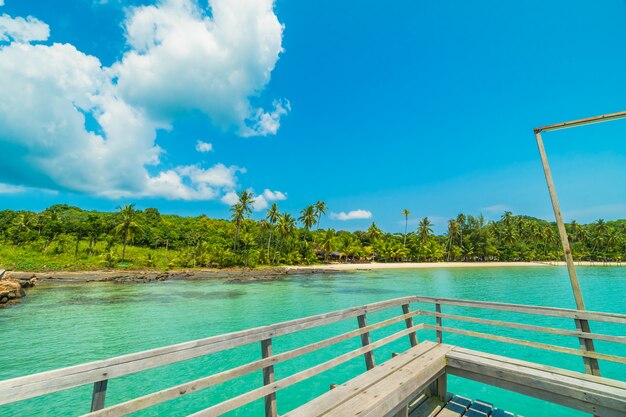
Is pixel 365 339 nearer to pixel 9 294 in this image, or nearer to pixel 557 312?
pixel 557 312

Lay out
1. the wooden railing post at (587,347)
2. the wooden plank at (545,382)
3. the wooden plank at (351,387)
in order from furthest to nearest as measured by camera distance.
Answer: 1. the wooden railing post at (587,347)
2. the wooden plank at (545,382)
3. the wooden plank at (351,387)

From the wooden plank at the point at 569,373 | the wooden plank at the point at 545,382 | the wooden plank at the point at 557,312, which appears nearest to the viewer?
the wooden plank at the point at 545,382

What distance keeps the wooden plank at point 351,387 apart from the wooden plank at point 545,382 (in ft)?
1.89

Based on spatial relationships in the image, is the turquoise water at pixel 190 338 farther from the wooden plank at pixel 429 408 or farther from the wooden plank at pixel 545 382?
the wooden plank at pixel 545 382

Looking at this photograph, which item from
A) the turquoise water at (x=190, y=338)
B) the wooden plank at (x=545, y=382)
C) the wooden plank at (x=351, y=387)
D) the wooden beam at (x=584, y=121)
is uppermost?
the wooden beam at (x=584, y=121)

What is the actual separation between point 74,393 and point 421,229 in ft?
256

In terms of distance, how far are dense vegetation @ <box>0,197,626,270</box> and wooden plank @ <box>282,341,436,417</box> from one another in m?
51.9

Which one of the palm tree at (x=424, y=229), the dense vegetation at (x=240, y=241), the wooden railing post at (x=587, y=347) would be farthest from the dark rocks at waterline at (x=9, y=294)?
the palm tree at (x=424, y=229)

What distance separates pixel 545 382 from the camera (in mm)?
3285

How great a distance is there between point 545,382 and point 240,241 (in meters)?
66.5

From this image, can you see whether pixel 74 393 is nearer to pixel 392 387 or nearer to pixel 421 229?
pixel 392 387

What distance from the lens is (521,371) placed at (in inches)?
138

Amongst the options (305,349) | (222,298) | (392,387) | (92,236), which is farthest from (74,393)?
(92,236)

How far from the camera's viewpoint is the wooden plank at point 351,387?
2.68m
